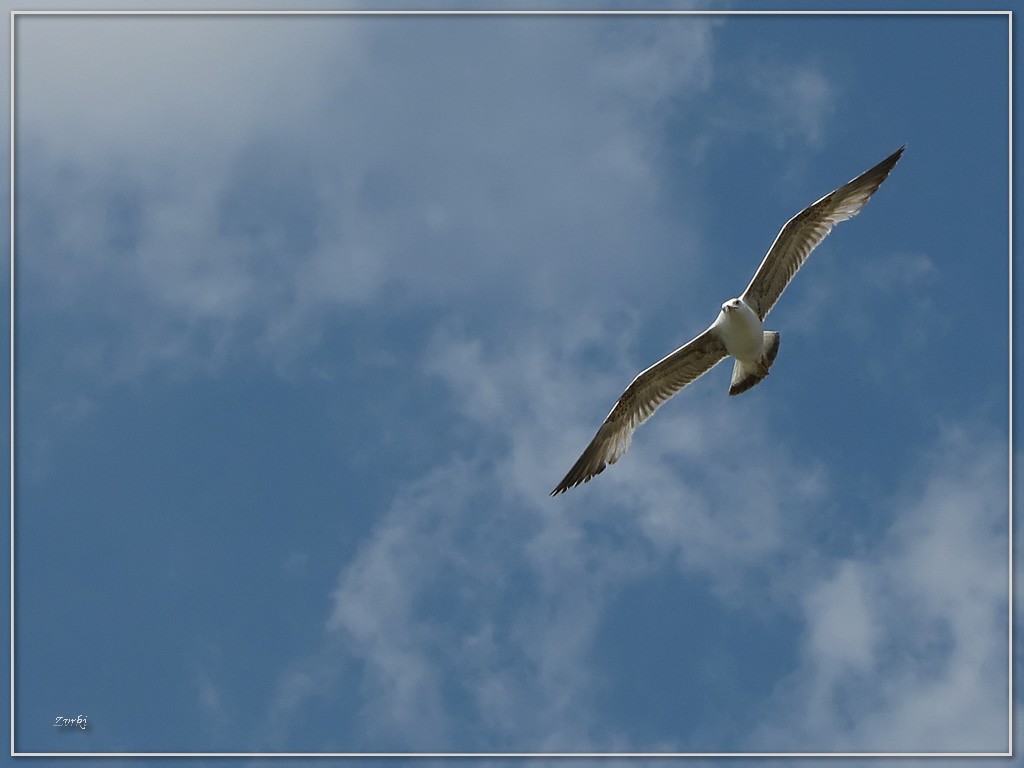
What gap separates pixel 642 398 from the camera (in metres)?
20.0

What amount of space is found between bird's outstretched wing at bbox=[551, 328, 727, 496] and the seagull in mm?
15

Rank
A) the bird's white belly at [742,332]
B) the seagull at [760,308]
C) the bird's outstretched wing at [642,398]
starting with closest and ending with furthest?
the bird's white belly at [742,332] → the seagull at [760,308] → the bird's outstretched wing at [642,398]

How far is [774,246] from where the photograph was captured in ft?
60.6

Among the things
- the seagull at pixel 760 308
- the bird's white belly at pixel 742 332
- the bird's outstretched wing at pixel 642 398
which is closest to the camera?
the bird's white belly at pixel 742 332

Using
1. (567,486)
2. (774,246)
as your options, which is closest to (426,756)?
(567,486)

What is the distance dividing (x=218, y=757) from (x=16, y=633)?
11.7 feet

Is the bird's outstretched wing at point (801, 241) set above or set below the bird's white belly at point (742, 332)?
above

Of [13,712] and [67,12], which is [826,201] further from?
[13,712]

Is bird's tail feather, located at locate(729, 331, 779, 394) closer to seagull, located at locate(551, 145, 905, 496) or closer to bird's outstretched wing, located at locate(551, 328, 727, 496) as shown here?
seagull, located at locate(551, 145, 905, 496)

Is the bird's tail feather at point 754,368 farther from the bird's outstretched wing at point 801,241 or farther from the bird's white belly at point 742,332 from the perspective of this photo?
the bird's outstretched wing at point 801,241

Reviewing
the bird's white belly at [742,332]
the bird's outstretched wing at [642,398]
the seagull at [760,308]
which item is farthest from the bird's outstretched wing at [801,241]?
the bird's outstretched wing at [642,398]

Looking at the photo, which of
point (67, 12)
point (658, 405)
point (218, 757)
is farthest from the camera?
point (658, 405)

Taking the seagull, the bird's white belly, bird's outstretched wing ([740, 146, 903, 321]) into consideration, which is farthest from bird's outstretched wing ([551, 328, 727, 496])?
bird's outstretched wing ([740, 146, 903, 321])

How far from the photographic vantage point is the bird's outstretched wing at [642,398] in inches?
760
